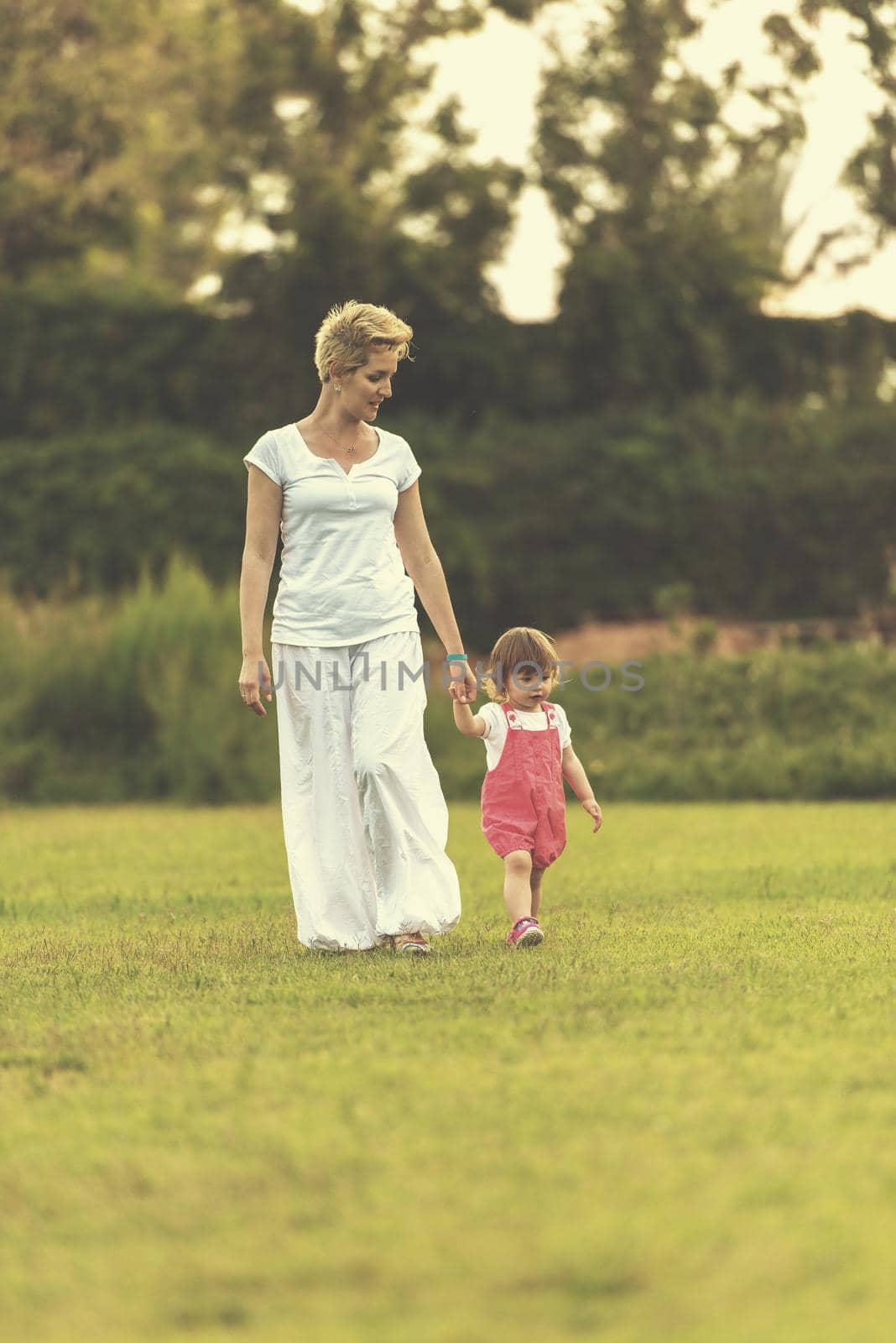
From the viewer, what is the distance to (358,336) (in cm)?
635

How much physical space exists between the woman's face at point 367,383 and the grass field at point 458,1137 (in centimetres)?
194

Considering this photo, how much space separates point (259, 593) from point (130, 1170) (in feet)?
10.8

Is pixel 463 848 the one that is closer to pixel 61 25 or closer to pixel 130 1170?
pixel 130 1170

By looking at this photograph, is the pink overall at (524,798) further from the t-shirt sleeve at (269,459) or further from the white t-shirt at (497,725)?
the t-shirt sleeve at (269,459)

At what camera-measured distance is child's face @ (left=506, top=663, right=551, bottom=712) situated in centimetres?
659

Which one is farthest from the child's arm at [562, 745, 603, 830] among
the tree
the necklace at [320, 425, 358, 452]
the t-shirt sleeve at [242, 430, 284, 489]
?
the tree

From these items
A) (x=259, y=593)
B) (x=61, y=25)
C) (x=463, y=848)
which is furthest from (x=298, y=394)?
(x=259, y=593)

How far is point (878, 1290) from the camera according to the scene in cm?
275

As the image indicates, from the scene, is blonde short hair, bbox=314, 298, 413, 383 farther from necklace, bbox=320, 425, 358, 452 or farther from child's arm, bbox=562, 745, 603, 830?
child's arm, bbox=562, 745, 603, 830

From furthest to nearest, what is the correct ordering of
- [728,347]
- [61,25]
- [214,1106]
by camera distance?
[61,25]
[728,347]
[214,1106]

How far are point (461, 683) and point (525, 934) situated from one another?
0.92 meters

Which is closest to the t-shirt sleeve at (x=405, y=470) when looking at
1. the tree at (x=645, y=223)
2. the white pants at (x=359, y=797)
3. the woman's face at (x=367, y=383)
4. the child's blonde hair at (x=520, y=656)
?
the woman's face at (x=367, y=383)

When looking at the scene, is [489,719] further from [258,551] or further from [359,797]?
[258,551]

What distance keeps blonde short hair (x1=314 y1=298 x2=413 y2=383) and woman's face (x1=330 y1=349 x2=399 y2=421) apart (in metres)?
0.02
